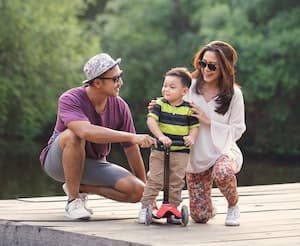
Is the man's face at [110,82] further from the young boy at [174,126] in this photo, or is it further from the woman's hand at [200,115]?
the woman's hand at [200,115]

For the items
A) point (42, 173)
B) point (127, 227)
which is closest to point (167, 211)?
point (127, 227)

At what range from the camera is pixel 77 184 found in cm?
571

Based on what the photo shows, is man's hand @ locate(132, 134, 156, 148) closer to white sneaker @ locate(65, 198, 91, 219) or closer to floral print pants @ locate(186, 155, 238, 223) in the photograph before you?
floral print pants @ locate(186, 155, 238, 223)

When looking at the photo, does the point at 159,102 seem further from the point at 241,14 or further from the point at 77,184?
the point at 241,14

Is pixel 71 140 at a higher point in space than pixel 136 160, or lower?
higher

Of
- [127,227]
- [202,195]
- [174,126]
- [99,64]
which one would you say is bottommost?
[127,227]

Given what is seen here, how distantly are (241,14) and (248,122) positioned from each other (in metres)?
2.65

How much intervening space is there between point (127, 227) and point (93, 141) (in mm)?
493

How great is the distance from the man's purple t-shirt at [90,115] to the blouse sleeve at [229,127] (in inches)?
22.2

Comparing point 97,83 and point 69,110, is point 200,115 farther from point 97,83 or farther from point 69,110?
point 69,110

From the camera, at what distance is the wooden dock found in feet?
16.6

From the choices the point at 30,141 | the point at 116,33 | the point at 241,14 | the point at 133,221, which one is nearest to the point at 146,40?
the point at 116,33

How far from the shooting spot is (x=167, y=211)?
5449mm

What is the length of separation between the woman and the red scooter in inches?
8.2
